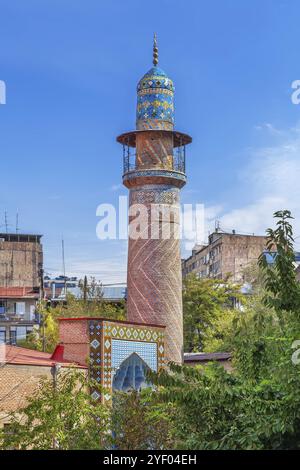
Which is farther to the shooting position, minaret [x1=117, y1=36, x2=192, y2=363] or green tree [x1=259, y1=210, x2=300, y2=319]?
minaret [x1=117, y1=36, x2=192, y2=363]

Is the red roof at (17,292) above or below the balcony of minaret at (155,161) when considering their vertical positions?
below

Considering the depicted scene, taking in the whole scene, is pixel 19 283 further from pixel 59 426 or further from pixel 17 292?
pixel 59 426

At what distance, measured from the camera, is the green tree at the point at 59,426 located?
45.5 feet

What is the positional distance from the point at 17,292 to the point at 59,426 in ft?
126

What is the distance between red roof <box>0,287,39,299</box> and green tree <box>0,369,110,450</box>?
3606 cm

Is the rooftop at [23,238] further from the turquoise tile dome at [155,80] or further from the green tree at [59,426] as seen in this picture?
the green tree at [59,426]

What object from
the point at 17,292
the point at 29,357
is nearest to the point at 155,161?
the point at 29,357

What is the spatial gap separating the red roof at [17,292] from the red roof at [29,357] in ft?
97.1

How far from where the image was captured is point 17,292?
52500 millimetres

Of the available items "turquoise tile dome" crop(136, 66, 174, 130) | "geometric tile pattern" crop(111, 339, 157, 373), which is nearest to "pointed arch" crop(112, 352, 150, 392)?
"geometric tile pattern" crop(111, 339, 157, 373)

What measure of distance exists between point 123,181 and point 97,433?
15.6 metres

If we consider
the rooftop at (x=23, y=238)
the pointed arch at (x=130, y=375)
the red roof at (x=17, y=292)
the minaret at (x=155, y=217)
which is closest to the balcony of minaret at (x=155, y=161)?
the minaret at (x=155, y=217)

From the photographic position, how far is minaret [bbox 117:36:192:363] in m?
28.0

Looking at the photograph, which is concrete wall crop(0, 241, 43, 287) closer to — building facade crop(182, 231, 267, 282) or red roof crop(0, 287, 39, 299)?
red roof crop(0, 287, 39, 299)
